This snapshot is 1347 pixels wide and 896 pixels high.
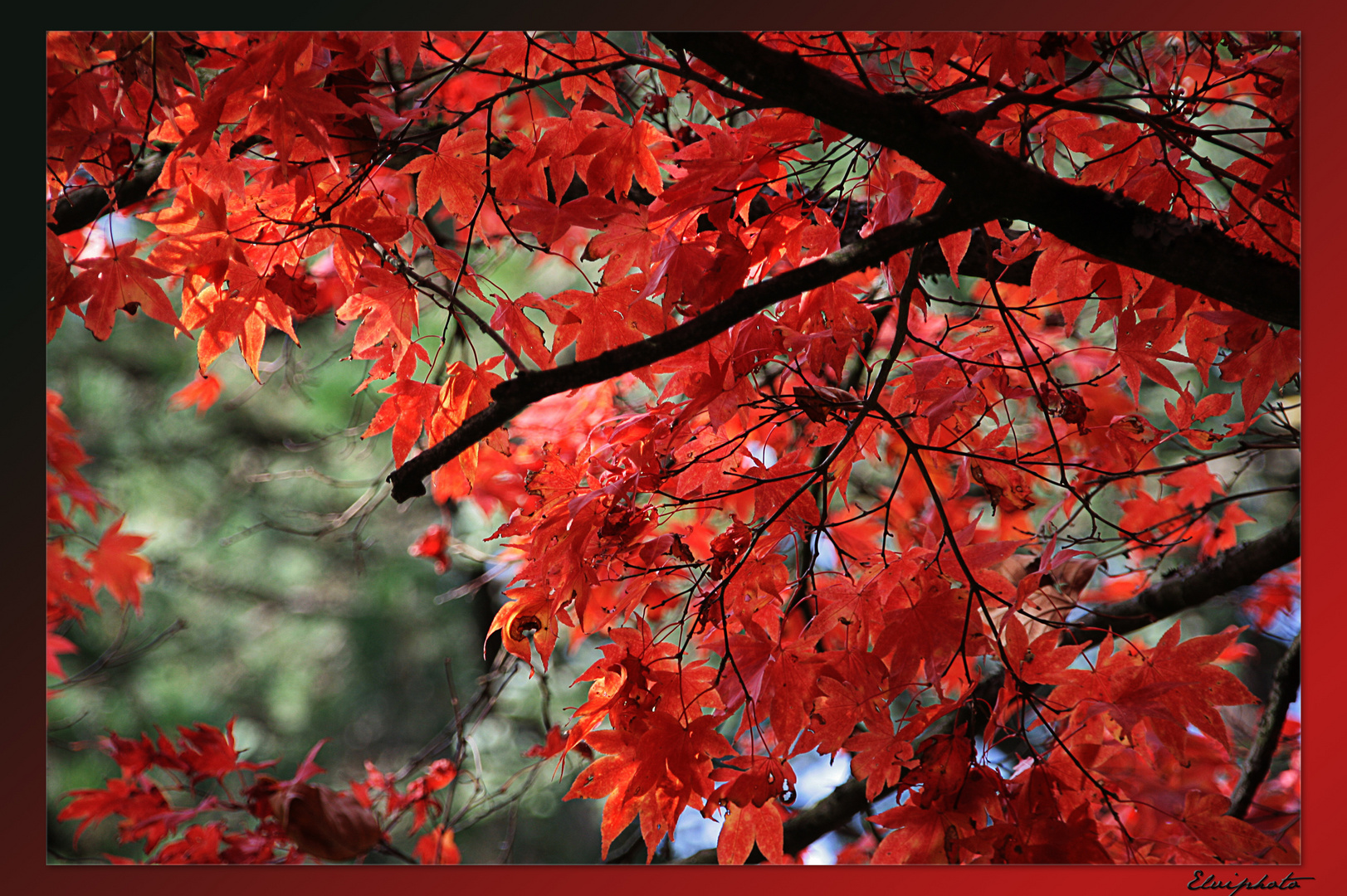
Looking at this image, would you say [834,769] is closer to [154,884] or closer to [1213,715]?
[1213,715]

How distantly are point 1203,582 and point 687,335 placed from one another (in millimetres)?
A: 932

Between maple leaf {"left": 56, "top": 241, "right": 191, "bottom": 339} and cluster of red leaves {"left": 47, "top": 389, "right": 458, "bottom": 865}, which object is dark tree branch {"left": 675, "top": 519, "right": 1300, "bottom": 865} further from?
maple leaf {"left": 56, "top": 241, "right": 191, "bottom": 339}

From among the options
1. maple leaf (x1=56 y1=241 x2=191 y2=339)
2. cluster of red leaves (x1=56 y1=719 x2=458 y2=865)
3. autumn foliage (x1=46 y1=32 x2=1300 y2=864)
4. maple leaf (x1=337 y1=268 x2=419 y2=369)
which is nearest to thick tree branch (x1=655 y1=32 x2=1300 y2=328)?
autumn foliage (x1=46 y1=32 x2=1300 y2=864)

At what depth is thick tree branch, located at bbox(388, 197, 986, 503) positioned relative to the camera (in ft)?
3.60

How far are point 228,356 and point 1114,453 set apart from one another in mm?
1385

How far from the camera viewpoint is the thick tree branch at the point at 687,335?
1098mm

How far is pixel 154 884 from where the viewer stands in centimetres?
144

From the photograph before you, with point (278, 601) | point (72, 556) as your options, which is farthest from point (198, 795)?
point (72, 556)

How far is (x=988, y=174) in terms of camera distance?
1.17 metres

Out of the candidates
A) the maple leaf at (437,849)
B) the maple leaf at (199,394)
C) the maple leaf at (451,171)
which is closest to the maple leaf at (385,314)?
the maple leaf at (451,171)

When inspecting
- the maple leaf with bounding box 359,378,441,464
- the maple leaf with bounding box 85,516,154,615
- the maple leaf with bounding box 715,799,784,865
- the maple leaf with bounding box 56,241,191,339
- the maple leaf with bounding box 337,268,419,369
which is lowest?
the maple leaf with bounding box 715,799,784,865

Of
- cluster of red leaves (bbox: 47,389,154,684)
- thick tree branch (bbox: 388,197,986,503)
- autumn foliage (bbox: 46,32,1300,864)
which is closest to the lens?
thick tree branch (bbox: 388,197,986,503)

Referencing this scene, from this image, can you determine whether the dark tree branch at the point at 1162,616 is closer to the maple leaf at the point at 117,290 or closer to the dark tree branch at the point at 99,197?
the maple leaf at the point at 117,290
